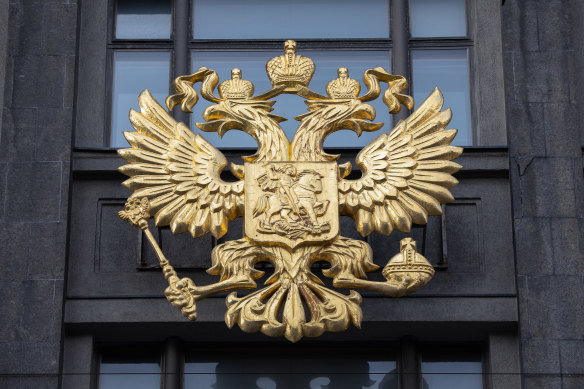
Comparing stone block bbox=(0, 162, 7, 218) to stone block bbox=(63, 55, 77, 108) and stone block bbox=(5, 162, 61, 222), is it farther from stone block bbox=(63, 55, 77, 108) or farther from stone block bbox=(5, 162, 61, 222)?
stone block bbox=(63, 55, 77, 108)

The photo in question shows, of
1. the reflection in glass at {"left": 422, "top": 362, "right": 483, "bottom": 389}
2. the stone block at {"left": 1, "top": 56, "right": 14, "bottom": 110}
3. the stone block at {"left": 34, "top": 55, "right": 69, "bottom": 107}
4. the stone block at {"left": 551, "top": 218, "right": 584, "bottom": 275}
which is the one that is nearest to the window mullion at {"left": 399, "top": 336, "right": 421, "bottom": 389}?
the reflection in glass at {"left": 422, "top": 362, "right": 483, "bottom": 389}

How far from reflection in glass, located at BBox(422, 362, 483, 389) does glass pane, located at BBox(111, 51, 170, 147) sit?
4166 mm

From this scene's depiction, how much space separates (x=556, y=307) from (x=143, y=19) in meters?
5.72

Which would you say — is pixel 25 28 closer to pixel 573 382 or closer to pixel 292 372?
pixel 292 372

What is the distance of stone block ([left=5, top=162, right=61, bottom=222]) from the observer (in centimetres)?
1670

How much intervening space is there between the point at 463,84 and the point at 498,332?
3.01 m

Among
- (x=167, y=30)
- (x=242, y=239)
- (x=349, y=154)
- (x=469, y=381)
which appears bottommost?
(x=469, y=381)

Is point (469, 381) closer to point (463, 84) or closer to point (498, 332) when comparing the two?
point (498, 332)

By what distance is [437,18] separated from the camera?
1850 centimetres

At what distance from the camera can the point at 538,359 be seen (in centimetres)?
1602

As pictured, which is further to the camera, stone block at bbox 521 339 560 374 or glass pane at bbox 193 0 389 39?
glass pane at bbox 193 0 389 39

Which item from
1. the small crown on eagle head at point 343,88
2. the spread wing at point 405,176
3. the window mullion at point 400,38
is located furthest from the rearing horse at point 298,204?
the window mullion at point 400,38

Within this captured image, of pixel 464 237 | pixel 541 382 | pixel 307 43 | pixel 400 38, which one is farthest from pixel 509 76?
pixel 541 382

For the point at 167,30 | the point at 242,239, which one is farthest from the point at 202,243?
the point at 167,30
